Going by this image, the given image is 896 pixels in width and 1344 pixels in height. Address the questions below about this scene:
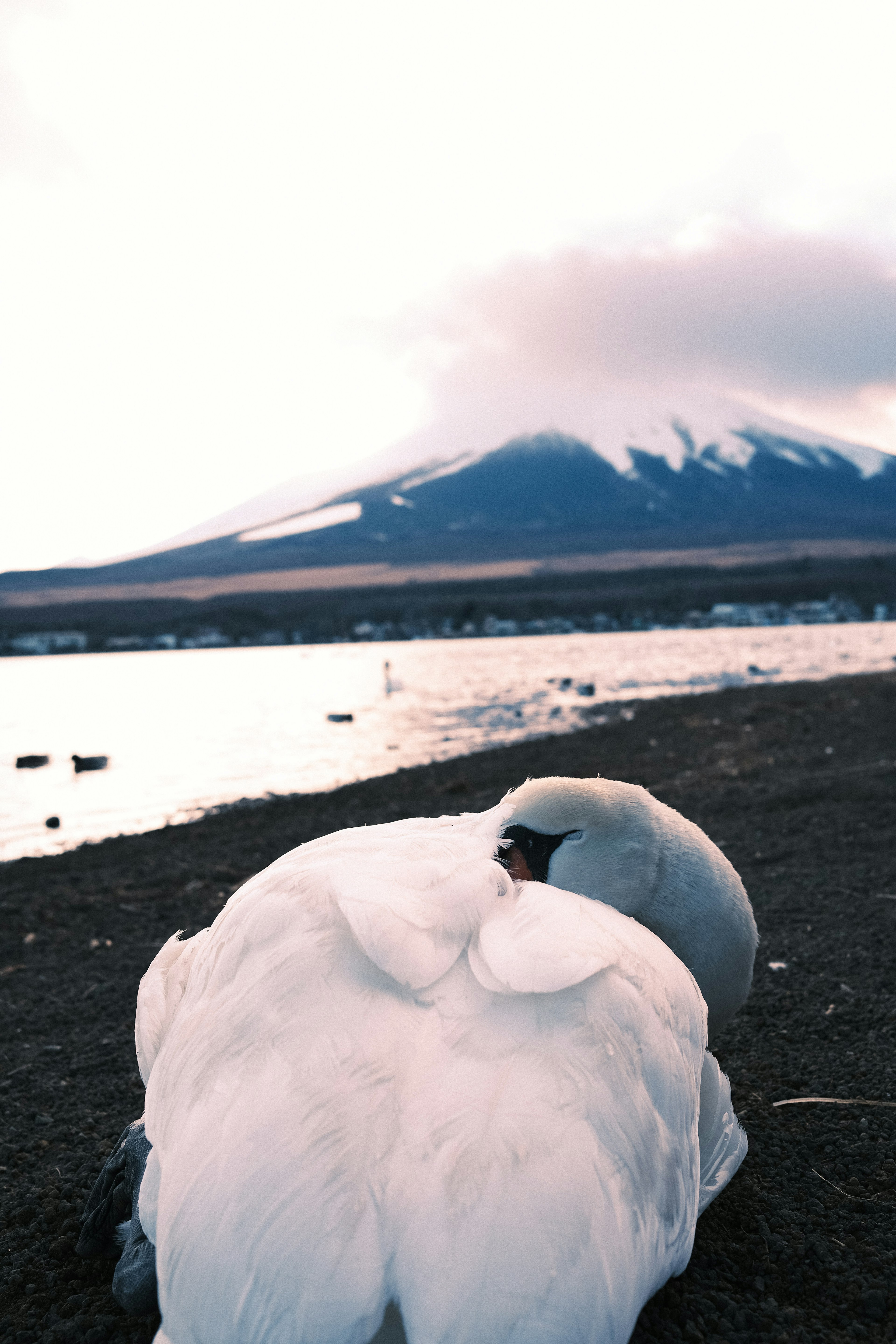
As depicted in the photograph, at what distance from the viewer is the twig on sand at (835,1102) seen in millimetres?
3178

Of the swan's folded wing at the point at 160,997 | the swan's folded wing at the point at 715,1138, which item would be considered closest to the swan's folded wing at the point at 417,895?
the swan's folded wing at the point at 160,997

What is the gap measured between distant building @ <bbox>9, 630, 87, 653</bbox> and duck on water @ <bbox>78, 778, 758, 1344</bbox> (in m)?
66.4

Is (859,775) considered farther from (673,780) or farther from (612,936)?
(612,936)

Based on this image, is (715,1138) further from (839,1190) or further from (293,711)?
(293,711)

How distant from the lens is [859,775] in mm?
8625

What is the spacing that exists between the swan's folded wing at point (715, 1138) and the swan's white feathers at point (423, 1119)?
290mm

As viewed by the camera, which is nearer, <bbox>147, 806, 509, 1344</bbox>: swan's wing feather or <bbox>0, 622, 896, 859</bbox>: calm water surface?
<bbox>147, 806, 509, 1344</bbox>: swan's wing feather

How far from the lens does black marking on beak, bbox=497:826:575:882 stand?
2633 mm

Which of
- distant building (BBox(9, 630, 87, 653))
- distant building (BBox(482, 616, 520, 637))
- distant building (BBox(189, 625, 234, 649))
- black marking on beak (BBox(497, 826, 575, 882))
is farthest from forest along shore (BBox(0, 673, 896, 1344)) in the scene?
distant building (BBox(9, 630, 87, 653))

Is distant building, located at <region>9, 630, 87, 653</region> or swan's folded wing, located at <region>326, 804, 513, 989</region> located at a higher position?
swan's folded wing, located at <region>326, 804, 513, 989</region>

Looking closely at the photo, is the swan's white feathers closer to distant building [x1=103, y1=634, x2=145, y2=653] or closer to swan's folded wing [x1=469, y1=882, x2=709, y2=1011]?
swan's folded wing [x1=469, y1=882, x2=709, y2=1011]

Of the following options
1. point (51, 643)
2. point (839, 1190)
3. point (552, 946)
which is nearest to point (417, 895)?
point (552, 946)

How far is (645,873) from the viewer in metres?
2.69

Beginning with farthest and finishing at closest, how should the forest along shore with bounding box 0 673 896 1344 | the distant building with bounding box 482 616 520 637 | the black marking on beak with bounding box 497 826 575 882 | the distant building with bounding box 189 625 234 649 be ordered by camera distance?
the distant building with bounding box 189 625 234 649 → the distant building with bounding box 482 616 520 637 → the black marking on beak with bounding box 497 826 575 882 → the forest along shore with bounding box 0 673 896 1344
